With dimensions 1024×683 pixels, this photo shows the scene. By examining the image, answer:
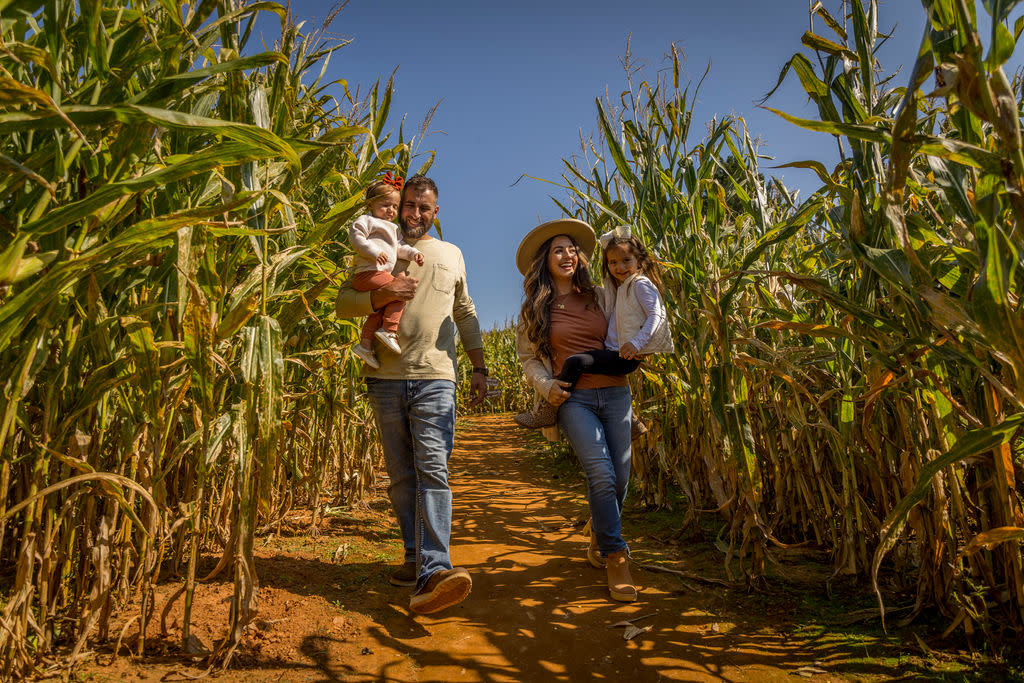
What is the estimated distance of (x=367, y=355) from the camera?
2.49 metres

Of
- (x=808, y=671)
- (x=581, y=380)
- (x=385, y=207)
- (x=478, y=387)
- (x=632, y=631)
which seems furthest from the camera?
(x=478, y=387)

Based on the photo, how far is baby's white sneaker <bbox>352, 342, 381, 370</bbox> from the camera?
2463 mm

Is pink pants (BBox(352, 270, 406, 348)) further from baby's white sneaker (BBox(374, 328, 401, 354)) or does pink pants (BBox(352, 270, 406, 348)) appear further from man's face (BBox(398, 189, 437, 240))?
man's face (BBox(398, 189, 437, 240))

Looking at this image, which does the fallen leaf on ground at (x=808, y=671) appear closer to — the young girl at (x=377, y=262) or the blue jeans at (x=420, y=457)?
the blue jeans at (x=420, y=457)

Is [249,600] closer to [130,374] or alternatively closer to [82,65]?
[130,374]

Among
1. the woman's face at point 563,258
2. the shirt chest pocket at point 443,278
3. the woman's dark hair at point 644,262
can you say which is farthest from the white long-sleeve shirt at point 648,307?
the shirt chest pocket at point 443,278

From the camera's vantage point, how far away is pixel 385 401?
98.7 inches

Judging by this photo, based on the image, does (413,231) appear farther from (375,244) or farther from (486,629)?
(486,629)

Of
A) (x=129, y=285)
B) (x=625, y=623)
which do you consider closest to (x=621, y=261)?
(x=625, y=623)

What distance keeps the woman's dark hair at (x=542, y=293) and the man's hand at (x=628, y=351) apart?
39cm

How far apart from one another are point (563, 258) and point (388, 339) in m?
0.94

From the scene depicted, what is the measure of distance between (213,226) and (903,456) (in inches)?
85.5

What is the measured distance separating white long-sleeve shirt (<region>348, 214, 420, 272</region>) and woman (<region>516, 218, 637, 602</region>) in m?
0.66

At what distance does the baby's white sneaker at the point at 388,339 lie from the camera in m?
2.46
